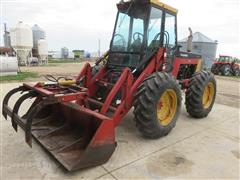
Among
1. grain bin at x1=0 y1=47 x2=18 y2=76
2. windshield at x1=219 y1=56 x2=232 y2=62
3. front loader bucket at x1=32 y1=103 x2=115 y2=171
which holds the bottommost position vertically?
front loader bucket at x1=32 y1=103 x2=115 y2=171

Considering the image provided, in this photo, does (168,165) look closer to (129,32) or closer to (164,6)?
(129,32)

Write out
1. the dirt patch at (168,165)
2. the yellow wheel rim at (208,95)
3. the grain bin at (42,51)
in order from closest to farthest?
the dirt patch at (168,165) → the yellow wheel rim at (208,95) → the grain bin at (42,51)

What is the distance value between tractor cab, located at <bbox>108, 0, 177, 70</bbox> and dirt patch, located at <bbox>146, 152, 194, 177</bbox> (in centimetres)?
151

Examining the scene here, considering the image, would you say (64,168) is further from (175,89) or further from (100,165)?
(175,89)

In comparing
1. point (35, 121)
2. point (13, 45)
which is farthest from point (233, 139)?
point (13, 45)

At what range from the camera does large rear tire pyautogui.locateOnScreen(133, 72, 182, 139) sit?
3152 mm

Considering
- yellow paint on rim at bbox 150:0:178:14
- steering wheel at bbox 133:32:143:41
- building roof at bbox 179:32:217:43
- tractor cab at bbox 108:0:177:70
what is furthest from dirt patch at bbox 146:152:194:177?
building roof at bbox 179:32:217:43

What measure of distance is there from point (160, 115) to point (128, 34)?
5.41 ft

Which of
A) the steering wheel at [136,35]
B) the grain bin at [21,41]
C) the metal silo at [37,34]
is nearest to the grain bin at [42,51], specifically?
the metal silo at [37,34]

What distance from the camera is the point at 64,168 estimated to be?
252cm

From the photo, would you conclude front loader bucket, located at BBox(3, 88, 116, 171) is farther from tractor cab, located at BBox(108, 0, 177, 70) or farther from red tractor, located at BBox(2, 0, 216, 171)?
tractor cab, located at BBox(108, 0, 177, 70)

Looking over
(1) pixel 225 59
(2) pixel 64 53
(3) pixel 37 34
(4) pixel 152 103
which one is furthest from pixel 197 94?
(2) pixel 64 53

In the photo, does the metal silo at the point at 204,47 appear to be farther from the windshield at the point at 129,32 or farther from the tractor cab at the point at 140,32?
the windshield at the point at 129,32

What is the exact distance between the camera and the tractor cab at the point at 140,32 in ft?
12.4
